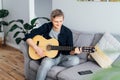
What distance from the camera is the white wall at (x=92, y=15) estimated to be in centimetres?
276

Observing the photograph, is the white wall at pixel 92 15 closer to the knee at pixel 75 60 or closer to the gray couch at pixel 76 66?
the gray couch at pixel 76 66

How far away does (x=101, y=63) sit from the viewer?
8.17 ft

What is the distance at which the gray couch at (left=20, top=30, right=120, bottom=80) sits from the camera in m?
2.33

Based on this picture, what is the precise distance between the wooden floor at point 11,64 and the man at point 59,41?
2.63ft

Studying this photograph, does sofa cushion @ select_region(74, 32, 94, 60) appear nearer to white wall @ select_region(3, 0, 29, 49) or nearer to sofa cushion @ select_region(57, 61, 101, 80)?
sofa cushion @ select_region(57, 61, 101, 80)

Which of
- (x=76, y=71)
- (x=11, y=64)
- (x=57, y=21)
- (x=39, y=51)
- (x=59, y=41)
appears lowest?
(x=11, y=64)

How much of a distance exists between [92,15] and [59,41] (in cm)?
70

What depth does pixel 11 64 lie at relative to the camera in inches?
149

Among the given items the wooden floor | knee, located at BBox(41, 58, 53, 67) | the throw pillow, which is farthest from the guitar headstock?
the wooden floor

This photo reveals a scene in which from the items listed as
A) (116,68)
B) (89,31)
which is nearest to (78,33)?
(89,31)

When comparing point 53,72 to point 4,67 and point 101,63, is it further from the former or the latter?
point 4,67

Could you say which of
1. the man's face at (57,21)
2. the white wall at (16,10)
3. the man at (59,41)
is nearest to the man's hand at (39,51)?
the man at (59,41)

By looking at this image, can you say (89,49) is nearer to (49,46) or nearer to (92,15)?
(49,46)

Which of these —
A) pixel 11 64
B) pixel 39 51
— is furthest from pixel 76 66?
pixel 11 64
